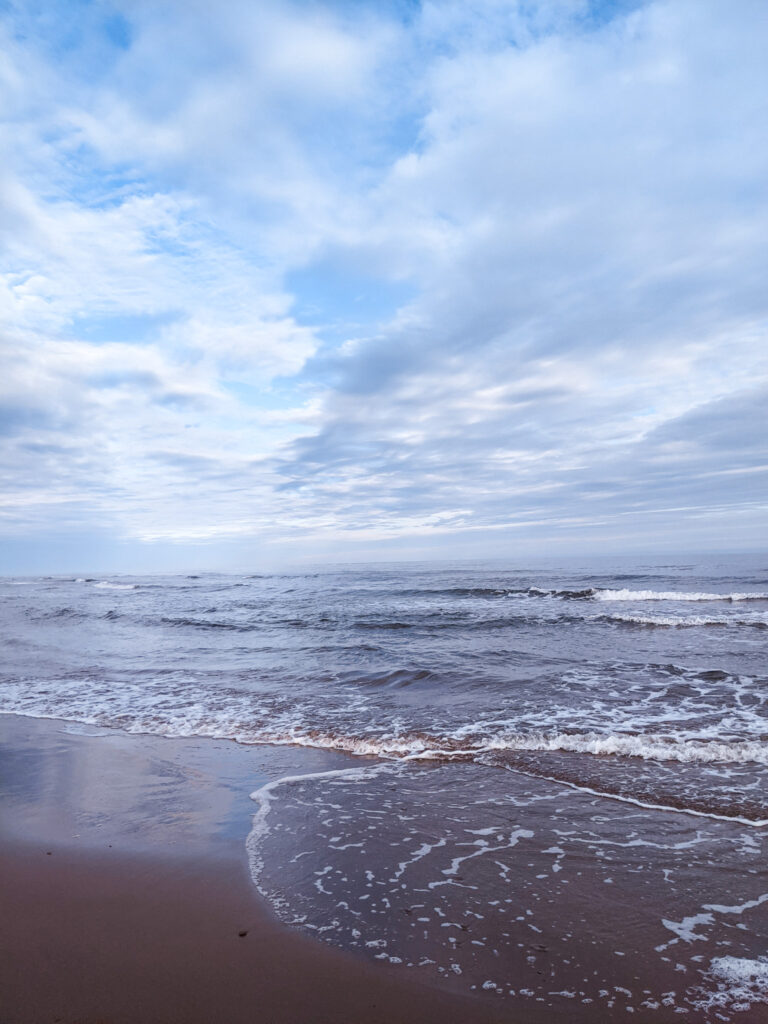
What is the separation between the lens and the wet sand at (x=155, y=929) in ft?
8.80

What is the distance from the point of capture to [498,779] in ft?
19.1

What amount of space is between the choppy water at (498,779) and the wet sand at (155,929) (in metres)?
0.24

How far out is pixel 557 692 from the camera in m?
9.41

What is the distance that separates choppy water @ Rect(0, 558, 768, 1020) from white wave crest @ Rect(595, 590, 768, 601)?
271 inches

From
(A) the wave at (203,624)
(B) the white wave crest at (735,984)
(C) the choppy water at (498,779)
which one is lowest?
(A) the wave at (203,624)

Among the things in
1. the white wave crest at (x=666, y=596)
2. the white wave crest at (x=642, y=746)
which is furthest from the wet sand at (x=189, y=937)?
the white wave crest at (x=666, y=596)

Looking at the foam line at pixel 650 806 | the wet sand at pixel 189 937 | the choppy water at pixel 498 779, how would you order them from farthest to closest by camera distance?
1. the foam line at pixel 650 806
2. the choppy water at pixel 498 779
3. the wet sand at pixel 189 937

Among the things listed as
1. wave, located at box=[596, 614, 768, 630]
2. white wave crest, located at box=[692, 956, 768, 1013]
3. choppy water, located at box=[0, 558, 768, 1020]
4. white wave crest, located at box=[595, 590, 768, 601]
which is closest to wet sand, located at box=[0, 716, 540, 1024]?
choppy water, located at box=[0, 558, 768, 1020]

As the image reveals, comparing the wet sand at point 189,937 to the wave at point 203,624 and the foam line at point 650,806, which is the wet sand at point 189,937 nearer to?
the foam line at point 650,806

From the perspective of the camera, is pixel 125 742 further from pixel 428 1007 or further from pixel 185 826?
pixel 428 1007

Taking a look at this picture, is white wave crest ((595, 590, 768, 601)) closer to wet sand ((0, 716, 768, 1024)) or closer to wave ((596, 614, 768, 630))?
wave ((596, 614, 768, 630))

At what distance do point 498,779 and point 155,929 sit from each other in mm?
3695

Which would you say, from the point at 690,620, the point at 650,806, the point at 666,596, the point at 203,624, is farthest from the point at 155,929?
the point at 666,596

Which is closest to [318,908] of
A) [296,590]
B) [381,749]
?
[381,749]
